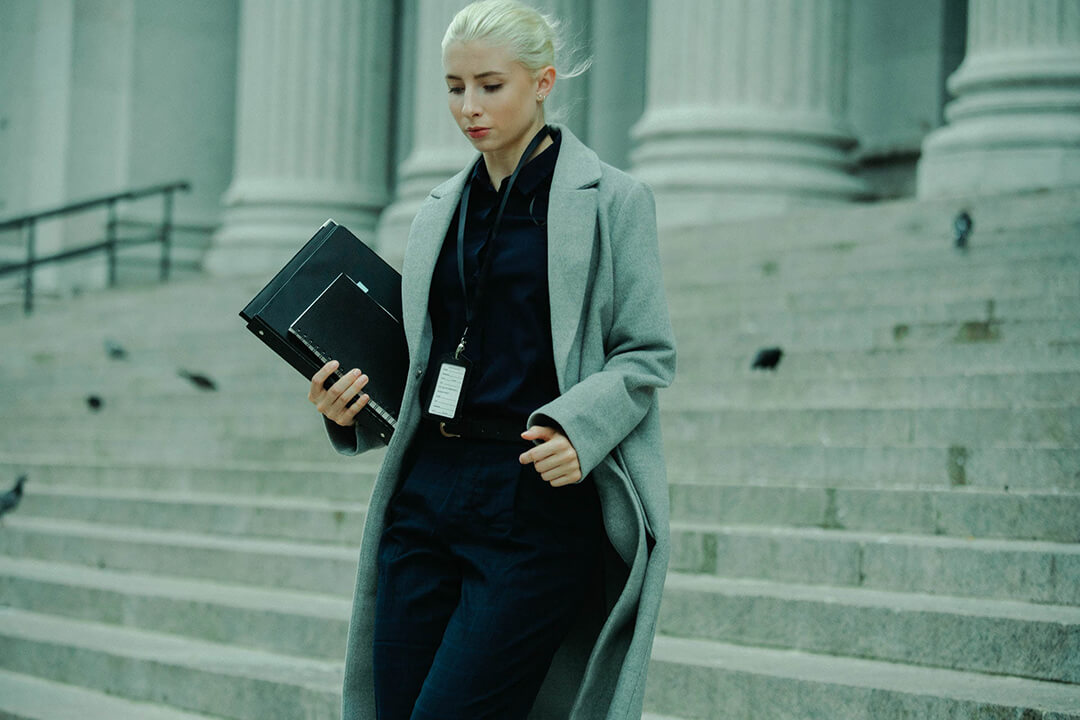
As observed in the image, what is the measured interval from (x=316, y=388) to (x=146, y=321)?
34.6ft

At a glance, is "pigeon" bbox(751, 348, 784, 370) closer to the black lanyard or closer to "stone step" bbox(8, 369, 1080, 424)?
"stone step" bbox(8, 369, 1080, 424)

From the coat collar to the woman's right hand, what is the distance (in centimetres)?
11

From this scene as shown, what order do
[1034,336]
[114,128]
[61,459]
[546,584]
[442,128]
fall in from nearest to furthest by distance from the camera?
[546,584]
[1034,336]
[61,459]
[442,128]
[114,128]

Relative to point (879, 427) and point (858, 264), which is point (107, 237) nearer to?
point (858, 264)

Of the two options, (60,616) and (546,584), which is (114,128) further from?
(546,584)

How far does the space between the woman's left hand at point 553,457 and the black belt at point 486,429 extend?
0.09 meters

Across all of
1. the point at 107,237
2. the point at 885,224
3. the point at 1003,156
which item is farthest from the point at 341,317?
the point at 107,237

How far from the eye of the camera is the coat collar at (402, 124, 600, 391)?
249 cm

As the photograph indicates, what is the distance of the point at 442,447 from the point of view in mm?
2531

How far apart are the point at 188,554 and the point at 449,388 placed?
452 centimetres

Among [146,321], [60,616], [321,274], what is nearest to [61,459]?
[60,616]

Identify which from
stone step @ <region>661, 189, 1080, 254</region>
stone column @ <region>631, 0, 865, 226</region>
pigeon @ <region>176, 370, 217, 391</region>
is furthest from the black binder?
stone column @ <region>631, 0, 865, 226</region>

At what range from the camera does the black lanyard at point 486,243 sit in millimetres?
2508

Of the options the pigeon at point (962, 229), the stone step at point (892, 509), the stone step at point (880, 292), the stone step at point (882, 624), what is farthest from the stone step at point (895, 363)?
the stone step at point (882, 624)
